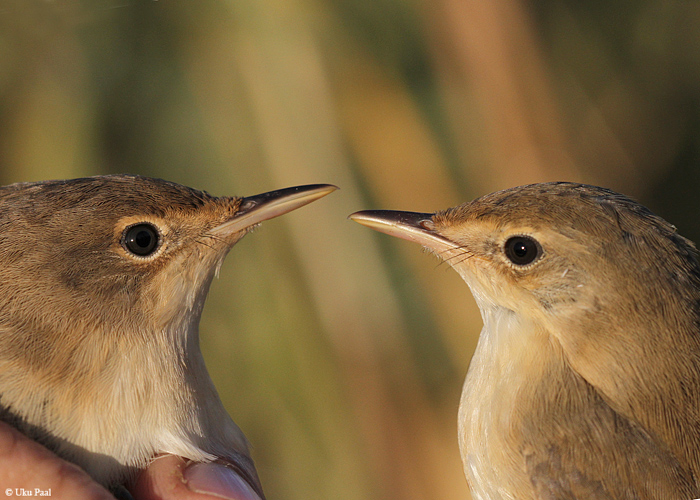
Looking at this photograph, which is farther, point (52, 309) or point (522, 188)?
point (522, 188)

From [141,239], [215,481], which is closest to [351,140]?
[141,239]

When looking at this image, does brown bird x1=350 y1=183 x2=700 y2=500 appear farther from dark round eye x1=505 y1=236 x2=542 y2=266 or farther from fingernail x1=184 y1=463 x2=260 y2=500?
fingernail x1=184 y1=463 x2=260 y2=500

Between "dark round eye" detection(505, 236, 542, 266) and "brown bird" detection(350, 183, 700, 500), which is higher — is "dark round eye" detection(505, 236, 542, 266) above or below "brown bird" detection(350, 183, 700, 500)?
above

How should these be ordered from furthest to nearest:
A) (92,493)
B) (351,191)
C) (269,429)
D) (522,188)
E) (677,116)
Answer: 1. (677,116)
2. (269,429)
3. (351,191)
4. (522,188)
5. (92,493)

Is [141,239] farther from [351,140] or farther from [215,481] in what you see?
[351,140]

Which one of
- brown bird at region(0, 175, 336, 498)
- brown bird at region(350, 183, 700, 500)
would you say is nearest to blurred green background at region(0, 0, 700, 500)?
brown bird at region(0, 175, 336, 498)

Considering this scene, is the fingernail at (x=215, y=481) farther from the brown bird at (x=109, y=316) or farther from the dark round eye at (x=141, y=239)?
the dark round eye at (x=141, y=239)

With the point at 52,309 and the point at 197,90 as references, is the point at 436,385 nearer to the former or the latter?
the point at 197,90

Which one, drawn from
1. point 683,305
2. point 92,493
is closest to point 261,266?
point 92,493
